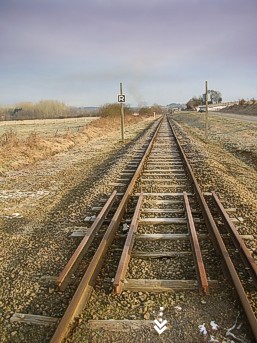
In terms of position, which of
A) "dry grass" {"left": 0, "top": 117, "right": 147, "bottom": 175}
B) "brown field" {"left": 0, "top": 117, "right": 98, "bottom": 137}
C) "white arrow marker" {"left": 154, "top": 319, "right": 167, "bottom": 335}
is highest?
"brown field" {"left": 0, "top": 117, "right": 98, "bottom": 137}

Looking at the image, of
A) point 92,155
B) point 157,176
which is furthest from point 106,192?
point 92,155

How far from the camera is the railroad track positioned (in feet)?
11.6

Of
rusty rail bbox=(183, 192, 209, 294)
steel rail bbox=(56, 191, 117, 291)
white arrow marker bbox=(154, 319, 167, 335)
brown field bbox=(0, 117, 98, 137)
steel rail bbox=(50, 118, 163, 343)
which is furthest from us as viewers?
brown field bbox=(0, 117, 98, 137)

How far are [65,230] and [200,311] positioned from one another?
9.74 ft

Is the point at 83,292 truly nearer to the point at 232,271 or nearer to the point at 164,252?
the point at 164,252

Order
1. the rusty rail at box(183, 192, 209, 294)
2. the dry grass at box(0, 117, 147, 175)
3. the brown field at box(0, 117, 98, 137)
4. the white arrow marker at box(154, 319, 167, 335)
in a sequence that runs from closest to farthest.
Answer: the white arrow marker at box(154, 319, 167, 335), the rusty rail at box(183, 192, 209, 294), the dry grass at box(0, 117, 147, 175), the brown field at box(0, 117, 98, 137)

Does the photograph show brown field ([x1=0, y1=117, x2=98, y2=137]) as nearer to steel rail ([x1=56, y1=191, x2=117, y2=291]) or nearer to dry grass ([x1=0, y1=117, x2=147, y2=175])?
dry grass ([x1=0, y1=117, x2=147, y2=175])

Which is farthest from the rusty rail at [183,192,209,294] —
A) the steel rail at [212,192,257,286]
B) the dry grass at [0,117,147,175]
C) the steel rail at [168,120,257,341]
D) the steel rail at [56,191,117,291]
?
the dry grass at [0,117,147,175]

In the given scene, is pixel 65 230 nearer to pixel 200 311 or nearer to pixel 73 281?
pixel 73 281

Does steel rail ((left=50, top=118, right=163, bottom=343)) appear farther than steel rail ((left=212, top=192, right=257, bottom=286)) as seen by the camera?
No

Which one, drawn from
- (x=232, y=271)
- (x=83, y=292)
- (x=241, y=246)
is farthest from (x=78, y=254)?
(x=241, y=246)

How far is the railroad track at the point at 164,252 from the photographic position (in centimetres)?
353

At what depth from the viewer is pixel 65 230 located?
548cm

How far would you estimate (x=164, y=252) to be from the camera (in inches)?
175
